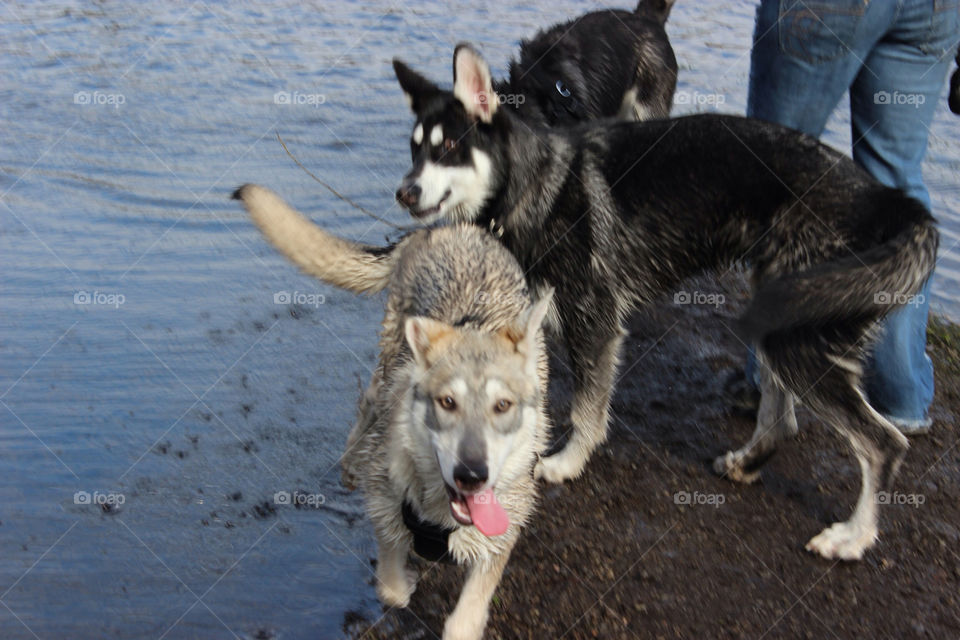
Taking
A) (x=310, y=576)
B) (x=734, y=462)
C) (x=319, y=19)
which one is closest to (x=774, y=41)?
(x=734, y=462)

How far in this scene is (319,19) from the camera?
10.1m

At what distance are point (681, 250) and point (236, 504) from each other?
2199 mm

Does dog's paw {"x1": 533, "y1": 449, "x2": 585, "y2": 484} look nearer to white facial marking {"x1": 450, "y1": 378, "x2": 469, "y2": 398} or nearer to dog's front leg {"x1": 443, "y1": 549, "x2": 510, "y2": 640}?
dog's front leg {"x1": 443, "y1": 549, "x2": 510, "y2": 640}

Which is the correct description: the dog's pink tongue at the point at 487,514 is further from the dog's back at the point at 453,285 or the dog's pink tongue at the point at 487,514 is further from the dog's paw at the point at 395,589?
the dog's back at the point at 453,285

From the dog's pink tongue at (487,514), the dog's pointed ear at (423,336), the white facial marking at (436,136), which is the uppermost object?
the white facial marking at (436,136)

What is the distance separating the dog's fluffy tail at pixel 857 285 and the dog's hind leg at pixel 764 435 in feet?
2.49

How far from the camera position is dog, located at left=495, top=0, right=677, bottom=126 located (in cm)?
514

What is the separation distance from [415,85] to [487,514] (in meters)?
2.21

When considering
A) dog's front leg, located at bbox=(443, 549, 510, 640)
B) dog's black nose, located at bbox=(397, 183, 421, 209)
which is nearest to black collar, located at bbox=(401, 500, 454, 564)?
Result: dog's front leg, located at bbox=(443, 549, 510, 640)

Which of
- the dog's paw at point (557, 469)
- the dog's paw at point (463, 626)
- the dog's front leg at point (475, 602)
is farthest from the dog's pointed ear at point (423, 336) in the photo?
the dog's paw at point (557, 469)

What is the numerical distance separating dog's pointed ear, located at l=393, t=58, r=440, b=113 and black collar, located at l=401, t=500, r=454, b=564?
2018 mm

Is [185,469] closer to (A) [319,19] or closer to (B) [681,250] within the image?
(B) [681,250]

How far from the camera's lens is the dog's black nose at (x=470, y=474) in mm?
2678

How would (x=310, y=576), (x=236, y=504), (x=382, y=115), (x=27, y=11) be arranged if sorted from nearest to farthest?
(x=310, y=576), (x=236, y=504), (x=382, y=115), (x=27, y=11)
